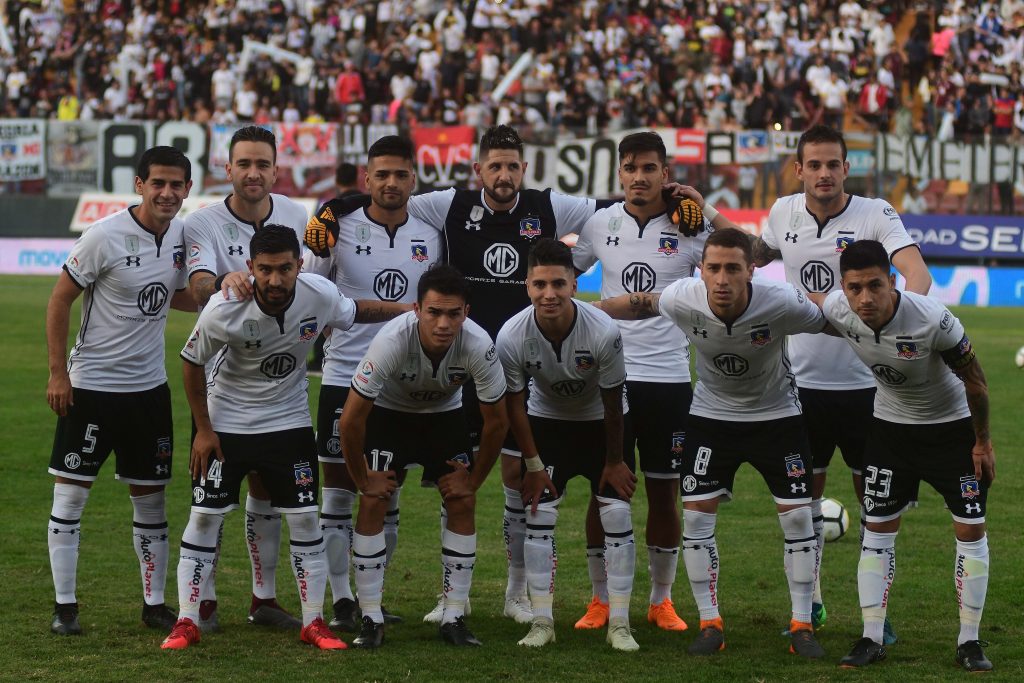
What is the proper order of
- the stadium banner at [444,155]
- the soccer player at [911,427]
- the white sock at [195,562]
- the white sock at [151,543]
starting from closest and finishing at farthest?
the soccer player at [911,427]
the white sock at [195,562]
the white sock at [151,543]
the stadium banner at [444,155]

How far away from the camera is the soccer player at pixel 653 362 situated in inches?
303

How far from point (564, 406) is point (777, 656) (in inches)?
68.3

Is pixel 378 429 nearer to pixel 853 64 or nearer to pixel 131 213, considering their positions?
pixel 131 213

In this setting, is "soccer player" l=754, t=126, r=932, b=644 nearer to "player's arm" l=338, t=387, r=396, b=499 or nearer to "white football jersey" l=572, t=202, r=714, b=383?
"white football jersey" l=572, t=202, r=714, b=383

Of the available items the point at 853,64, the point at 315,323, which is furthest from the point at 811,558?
the point at 853,64

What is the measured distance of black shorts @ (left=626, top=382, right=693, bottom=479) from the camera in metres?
7.68

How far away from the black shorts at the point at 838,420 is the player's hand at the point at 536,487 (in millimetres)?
1500

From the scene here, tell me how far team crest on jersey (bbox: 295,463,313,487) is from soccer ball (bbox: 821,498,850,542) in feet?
14.3

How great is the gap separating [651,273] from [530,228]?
78 cm

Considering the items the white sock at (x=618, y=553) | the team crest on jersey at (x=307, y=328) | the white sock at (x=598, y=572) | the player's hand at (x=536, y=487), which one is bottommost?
the white sock at (x=598, y=572)

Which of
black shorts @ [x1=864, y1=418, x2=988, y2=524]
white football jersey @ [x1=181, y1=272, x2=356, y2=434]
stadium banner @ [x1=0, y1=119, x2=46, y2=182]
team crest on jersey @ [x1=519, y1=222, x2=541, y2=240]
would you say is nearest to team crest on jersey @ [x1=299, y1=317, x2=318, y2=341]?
white football jersey @ [x1=181, y1=272, x2=356, y2=434]

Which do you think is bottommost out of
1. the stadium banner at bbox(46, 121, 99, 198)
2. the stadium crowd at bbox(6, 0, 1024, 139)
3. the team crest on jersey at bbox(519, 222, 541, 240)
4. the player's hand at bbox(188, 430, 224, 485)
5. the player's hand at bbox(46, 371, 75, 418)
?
the player's hand at bbox(188, 430, 224, 485)

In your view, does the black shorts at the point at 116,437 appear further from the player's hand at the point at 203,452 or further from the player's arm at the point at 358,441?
the player's arm at the point at 358,441

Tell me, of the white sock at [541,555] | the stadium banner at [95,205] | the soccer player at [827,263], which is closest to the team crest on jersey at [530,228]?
the soccer player at [827,263]
